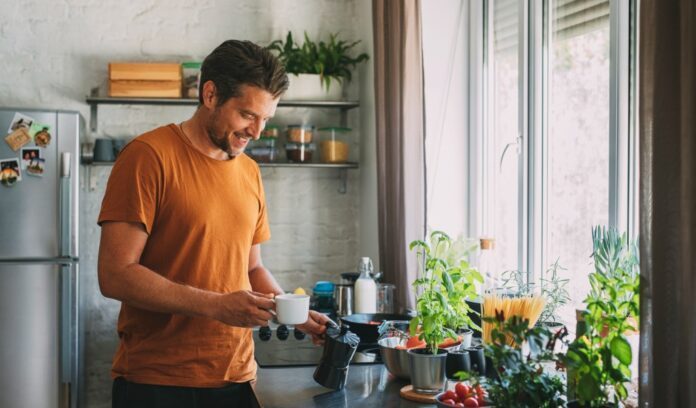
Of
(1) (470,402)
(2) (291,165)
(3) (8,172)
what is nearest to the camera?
(1) (470,402)

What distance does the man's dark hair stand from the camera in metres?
2.15

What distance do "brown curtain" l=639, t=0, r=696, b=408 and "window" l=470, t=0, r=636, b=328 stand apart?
84 cm

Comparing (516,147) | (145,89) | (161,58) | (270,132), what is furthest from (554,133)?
(161,58)

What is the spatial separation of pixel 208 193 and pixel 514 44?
4.89ft

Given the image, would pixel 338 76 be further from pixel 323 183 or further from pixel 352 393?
pixel 352 393

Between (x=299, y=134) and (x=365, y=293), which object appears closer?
(x=365, y=293)

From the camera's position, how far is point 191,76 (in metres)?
3.95

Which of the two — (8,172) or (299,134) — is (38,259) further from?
(299,134)

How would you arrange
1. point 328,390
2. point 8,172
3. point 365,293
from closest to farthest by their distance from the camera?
1. point 328,390
2. point 365,293
3. point 8,172

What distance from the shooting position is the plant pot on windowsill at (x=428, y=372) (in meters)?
2.11

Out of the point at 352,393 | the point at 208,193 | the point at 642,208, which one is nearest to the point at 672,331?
the point at 642,208

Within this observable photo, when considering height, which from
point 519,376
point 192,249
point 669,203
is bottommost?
point 519,376

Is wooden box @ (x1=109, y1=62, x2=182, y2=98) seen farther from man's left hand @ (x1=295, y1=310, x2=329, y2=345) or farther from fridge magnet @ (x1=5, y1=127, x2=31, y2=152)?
man's left hand @ (x1=295, y1=310, x2=329, y2=345)

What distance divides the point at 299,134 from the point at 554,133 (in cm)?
152
